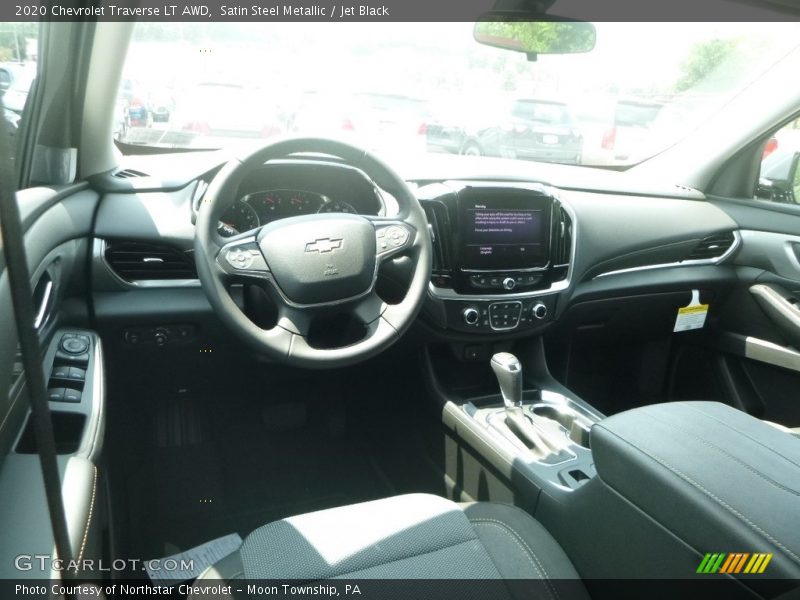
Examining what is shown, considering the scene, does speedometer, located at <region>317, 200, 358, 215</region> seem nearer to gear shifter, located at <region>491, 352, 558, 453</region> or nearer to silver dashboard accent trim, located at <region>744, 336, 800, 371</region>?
gear shifter, located at <region>491, 352, 558, 453</region>

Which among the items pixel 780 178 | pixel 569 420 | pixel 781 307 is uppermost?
pixel 780 178

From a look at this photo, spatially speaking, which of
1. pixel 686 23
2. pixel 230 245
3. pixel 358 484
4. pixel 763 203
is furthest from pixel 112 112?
pixel 763 203

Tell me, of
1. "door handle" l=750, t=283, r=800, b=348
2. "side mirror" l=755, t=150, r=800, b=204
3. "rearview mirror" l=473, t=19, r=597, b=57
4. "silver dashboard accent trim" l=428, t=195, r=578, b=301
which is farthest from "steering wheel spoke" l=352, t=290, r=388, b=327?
"side mirror" l=755, t=150, r=800, b=204

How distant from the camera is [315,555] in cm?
131

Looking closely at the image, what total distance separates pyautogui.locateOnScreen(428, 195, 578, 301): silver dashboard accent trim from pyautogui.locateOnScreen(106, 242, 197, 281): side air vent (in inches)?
31.5

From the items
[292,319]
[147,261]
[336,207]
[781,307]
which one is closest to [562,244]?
→ [336,207]

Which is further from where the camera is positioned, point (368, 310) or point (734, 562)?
point (368, 310)

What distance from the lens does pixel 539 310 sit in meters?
2.43

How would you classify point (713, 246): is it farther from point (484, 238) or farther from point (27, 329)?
point (27, 329)

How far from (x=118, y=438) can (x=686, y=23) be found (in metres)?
2.58

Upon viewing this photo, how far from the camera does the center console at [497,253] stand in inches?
91.1

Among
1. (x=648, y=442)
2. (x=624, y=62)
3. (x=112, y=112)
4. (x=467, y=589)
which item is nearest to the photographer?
(x=467, y=589)

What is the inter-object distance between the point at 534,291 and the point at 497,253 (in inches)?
8.0

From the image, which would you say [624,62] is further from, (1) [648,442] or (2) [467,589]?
(2) [467,589]
